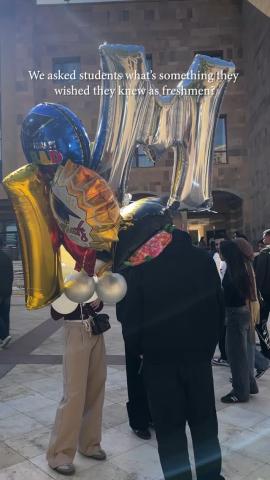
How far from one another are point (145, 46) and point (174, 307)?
20070mm

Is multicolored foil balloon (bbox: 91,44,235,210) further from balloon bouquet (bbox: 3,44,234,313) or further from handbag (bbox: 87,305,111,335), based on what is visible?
handbag (bbox: 87,305,111,335)

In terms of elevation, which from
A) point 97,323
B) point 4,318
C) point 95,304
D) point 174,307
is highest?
point 174,307

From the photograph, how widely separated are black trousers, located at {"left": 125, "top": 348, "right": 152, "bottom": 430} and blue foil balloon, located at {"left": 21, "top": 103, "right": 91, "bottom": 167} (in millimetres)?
1736

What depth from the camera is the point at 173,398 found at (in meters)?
2.32

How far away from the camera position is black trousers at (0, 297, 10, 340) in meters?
6.81

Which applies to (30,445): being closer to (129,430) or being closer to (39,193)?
(129,430)

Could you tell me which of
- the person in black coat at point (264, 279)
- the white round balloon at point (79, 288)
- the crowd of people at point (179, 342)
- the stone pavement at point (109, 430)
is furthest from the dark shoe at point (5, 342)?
the crowd of people at point (179, 342)

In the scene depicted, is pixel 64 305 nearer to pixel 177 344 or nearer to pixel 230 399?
pixel 177 344

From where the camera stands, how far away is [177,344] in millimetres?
2311

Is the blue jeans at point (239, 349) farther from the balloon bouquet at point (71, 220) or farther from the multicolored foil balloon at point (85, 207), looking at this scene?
the multicolored foil balloon at point (85, 207)

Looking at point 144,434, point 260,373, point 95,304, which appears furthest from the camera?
point 260,373

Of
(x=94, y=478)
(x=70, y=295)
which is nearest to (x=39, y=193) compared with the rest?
(x=70, y=295)

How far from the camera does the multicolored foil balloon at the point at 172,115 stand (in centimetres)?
389

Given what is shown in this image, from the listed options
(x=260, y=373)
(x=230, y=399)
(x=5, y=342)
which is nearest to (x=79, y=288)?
(x=230, y=399)
